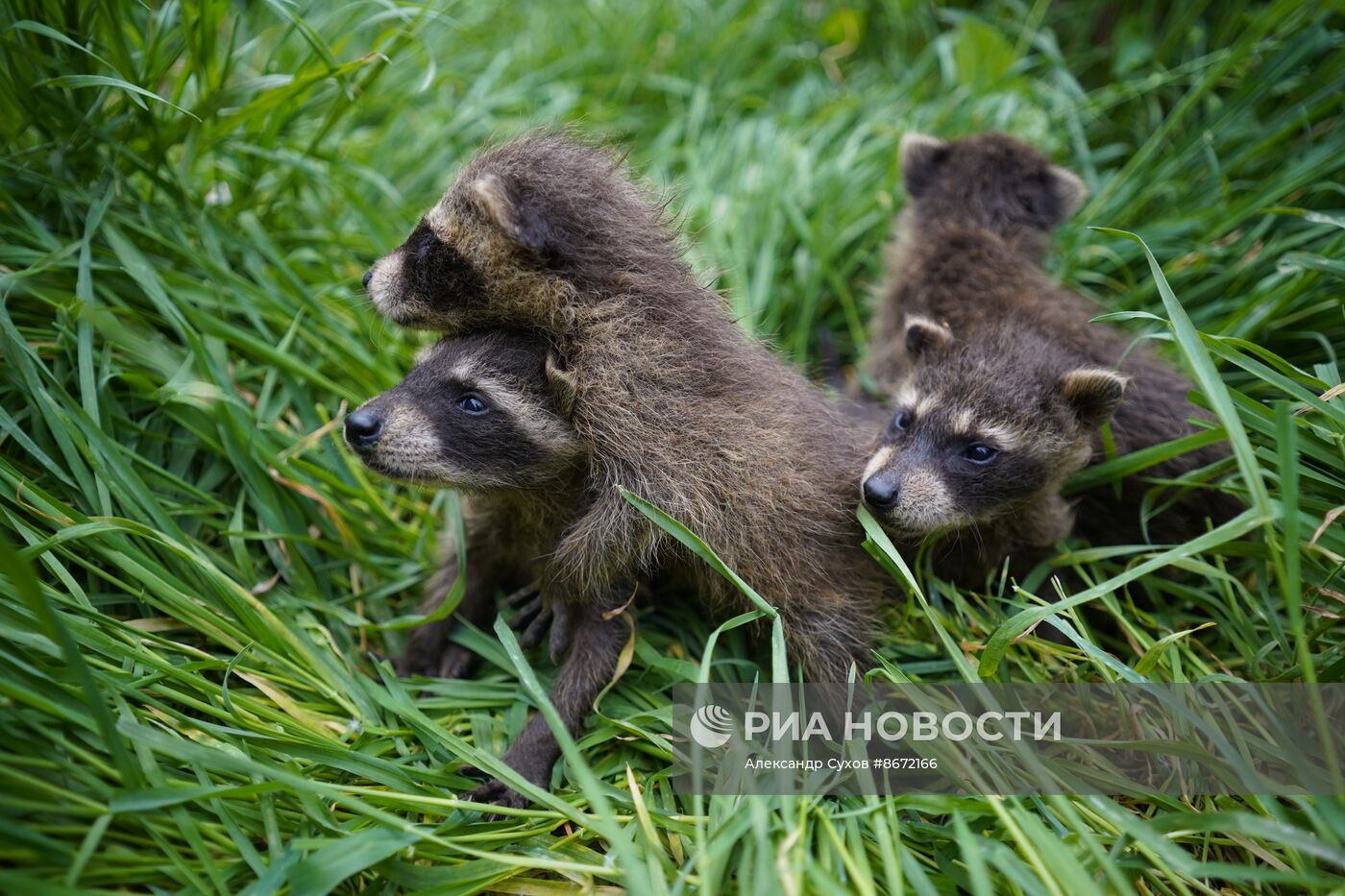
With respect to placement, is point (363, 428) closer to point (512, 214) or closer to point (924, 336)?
point (512, 214)

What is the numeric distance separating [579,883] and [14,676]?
1.70 m

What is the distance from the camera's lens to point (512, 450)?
3.28 meters

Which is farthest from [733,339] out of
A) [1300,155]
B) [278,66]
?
[1300,155]

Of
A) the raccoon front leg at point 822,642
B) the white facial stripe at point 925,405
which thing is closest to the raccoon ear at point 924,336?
the white facial stripe at point 925,405

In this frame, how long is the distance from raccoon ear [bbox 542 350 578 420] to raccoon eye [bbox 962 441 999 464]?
1.66 meters

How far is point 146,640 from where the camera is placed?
10.0ft

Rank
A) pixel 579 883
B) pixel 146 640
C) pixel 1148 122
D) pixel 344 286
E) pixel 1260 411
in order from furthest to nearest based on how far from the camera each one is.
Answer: pixel 1148 122 < pixel 344 286 < pixel 1260 411 < pixel 146 640 < pixel 579 883

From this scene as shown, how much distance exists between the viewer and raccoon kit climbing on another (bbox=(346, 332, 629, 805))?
3244 millimetres

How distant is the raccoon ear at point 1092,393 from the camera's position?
12.2 feet

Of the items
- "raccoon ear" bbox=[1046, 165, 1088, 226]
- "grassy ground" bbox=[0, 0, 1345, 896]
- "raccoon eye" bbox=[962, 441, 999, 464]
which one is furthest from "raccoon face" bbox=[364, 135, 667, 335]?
"raccoon ear" bbox=[1046, 165, 1088, 226]

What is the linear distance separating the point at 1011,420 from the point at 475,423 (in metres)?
2.15

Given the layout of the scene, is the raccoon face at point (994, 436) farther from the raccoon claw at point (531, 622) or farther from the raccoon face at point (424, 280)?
the raccoon face at point (424, 280)

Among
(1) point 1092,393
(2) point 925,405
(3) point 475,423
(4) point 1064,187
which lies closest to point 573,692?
(3) point 475,423

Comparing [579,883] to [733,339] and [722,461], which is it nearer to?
[722,461]
